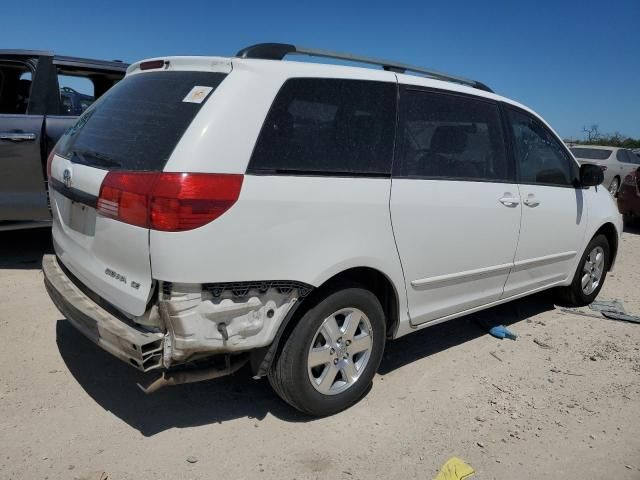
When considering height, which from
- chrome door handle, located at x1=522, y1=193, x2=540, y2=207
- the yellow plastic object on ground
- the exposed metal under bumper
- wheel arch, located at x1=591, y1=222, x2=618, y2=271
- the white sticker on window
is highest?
the white sticker on window

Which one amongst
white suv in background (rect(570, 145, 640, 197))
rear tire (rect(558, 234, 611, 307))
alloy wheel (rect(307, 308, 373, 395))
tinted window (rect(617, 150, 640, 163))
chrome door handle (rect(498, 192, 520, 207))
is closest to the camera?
Result: alloy wheel (rect(307, 308, 373, 395))

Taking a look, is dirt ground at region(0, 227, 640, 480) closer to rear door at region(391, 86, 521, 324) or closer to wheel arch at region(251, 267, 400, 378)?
wheel arch at region(251, 267, 400, 378)

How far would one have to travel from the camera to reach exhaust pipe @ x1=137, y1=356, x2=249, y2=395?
2.50m

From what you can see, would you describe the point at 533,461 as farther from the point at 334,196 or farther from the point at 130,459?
the point at 130,459

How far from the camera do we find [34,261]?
5480 millimetres

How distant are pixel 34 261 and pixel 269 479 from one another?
4.08m

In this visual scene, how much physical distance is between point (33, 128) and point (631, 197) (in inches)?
378

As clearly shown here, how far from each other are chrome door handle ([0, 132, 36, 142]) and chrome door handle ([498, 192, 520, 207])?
13.7 feet

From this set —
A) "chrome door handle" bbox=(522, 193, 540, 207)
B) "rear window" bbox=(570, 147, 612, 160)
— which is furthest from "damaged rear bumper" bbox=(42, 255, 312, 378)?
"rear window" bbox=(570, 147, 612, 160)

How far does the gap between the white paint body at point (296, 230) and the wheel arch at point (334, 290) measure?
56 millimetres

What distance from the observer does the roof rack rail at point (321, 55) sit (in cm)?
279

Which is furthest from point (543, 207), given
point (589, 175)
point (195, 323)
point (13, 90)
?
point (13, 90)

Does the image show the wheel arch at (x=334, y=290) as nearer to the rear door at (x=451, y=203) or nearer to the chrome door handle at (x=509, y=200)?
the rear door at (x=451, y=203)

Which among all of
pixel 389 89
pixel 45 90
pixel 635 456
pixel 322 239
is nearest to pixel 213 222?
pixel 322 239
